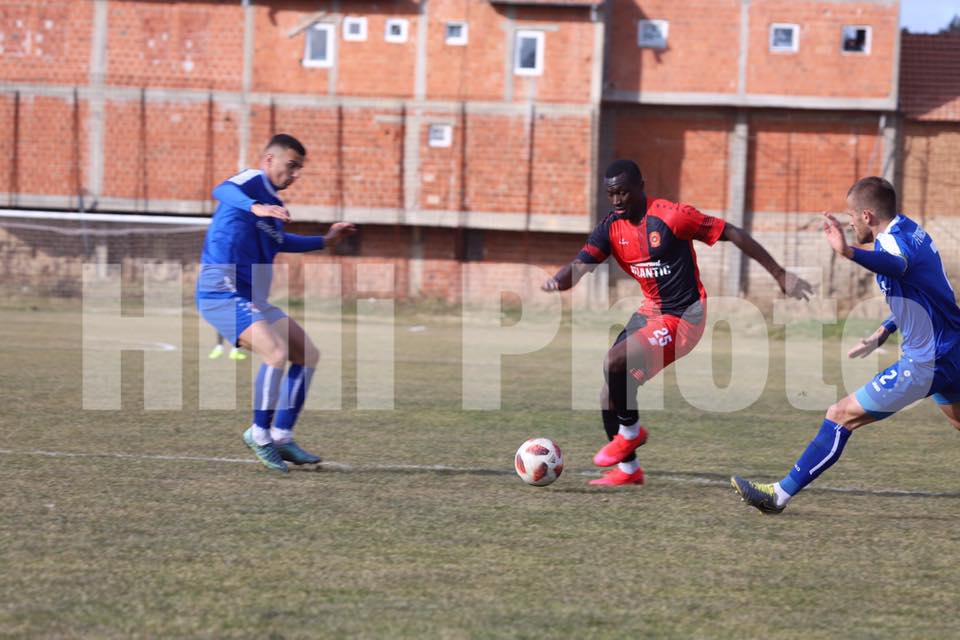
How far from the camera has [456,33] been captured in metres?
35.0

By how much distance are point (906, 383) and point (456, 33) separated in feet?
98.2

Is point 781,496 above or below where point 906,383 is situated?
below

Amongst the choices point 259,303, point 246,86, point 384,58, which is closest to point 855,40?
point 384,58

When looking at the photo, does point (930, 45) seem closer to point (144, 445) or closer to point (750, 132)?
point (750, 132)

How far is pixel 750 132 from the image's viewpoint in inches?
1391

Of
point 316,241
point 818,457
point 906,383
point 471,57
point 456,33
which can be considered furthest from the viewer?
point 456,33

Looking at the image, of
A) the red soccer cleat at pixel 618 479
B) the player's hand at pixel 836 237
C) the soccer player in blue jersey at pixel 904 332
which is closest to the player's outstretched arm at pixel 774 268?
the soccer player in blue jersey at pixel 904 332

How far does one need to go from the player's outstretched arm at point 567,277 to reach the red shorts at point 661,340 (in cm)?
60

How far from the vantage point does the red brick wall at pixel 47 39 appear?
3538 centimetres

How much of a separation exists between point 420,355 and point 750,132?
19850mm

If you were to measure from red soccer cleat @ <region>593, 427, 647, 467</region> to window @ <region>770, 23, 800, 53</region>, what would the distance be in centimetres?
2940

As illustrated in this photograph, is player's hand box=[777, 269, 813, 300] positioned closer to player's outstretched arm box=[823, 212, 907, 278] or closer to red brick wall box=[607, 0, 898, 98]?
player's outstretched arm box=[823, 212, 907, 278]

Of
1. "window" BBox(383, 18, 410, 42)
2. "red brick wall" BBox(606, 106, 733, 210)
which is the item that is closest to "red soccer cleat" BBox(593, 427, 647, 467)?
"red brick wall" BBox(606, 106, 733, 210)

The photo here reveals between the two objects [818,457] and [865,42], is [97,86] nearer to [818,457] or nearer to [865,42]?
[865,42]
